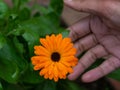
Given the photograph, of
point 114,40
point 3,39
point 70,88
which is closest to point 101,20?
point 114,40

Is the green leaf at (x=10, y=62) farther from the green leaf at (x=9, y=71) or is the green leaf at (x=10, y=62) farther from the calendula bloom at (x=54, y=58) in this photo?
the calendula bloom at (x=54, y=58)

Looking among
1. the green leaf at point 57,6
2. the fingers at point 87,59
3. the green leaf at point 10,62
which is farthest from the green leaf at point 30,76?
the green leaf at point 57,6

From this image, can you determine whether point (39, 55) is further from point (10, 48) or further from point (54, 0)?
point (54, 0)

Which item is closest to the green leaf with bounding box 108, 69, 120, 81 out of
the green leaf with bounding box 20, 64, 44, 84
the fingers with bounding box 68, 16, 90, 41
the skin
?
the skin

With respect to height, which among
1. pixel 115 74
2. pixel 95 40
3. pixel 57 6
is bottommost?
pixel 115 74

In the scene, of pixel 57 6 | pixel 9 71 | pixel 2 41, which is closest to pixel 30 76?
Answer: pixel 9 71

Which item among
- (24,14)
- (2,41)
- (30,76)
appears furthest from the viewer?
(24,14)

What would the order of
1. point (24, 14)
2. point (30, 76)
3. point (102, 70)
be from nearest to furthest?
point (30, 76) < point (102, 70) < point (24, 14)

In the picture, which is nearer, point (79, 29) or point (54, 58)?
point (54, 58)

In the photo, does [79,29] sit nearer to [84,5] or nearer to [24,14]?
[84,5]
